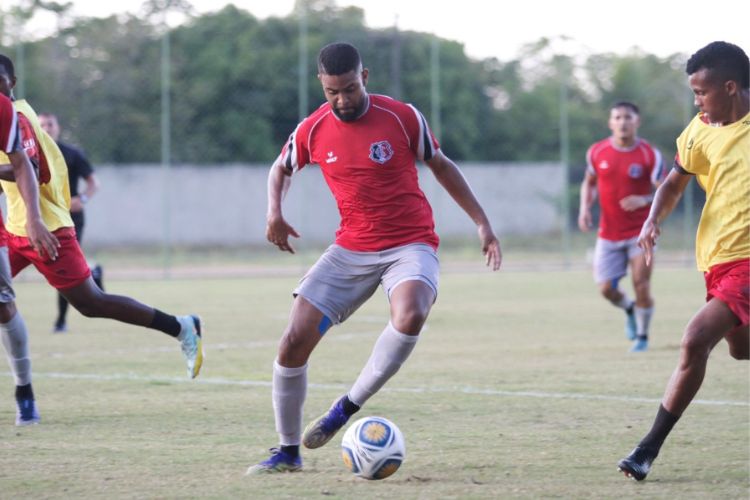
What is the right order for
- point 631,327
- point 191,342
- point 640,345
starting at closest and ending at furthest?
point 191,342 → point 640,345 → point 631,327

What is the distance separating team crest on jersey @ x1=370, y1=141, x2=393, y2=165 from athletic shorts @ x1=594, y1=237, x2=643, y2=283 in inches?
260

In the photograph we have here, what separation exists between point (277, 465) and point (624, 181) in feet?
24.0

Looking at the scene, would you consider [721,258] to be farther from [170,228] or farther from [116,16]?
[116,16]

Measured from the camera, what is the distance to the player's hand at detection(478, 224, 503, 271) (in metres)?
6.32

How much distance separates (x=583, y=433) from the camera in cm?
702

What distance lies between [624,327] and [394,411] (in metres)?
6.68

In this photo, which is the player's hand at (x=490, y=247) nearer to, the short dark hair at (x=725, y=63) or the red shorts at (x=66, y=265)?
the short dark hair at (x=725, y=63)

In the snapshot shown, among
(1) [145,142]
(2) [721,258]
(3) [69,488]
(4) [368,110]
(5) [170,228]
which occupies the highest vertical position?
(4) [368,110]

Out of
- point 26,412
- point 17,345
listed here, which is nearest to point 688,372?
point 26,412

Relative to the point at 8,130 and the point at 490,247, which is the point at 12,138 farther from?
the point at 490,247

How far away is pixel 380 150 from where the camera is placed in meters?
6.16

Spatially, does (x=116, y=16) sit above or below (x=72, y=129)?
above

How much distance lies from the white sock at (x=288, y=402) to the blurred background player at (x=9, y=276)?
1.53 m

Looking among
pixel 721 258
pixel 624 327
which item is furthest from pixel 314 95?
pixel 721 258
